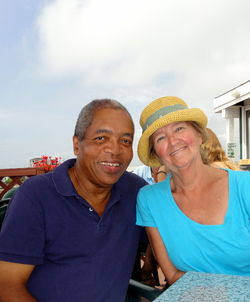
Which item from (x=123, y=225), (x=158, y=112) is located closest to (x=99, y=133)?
(x=158, y=112)

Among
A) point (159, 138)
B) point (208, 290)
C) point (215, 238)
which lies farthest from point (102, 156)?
point (208, 290)

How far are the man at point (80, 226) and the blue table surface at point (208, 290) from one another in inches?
30.4

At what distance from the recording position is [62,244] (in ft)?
5.53

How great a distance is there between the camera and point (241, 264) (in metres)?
1.73

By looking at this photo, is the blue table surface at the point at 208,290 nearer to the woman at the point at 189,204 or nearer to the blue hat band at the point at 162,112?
the woman at the point at 189,204

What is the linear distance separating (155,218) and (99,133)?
60 centimetres

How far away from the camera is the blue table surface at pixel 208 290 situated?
879mm

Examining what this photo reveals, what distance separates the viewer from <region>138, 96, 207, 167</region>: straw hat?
1.88 meters

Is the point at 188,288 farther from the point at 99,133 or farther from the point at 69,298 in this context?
the point at 99,133

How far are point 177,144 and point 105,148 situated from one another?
424mm

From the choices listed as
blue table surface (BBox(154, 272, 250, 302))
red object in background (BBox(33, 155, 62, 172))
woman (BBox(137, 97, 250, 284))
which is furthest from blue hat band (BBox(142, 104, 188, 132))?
red object in background (BBox(33, 155, 62, 172))

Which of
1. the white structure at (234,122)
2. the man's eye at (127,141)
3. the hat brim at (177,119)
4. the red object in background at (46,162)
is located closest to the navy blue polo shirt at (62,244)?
the man's eye at (127,141)

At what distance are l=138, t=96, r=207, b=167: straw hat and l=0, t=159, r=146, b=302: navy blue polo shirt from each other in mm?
540

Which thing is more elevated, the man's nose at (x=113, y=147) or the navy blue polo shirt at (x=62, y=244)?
the man's nose at (x=113, y=147)
